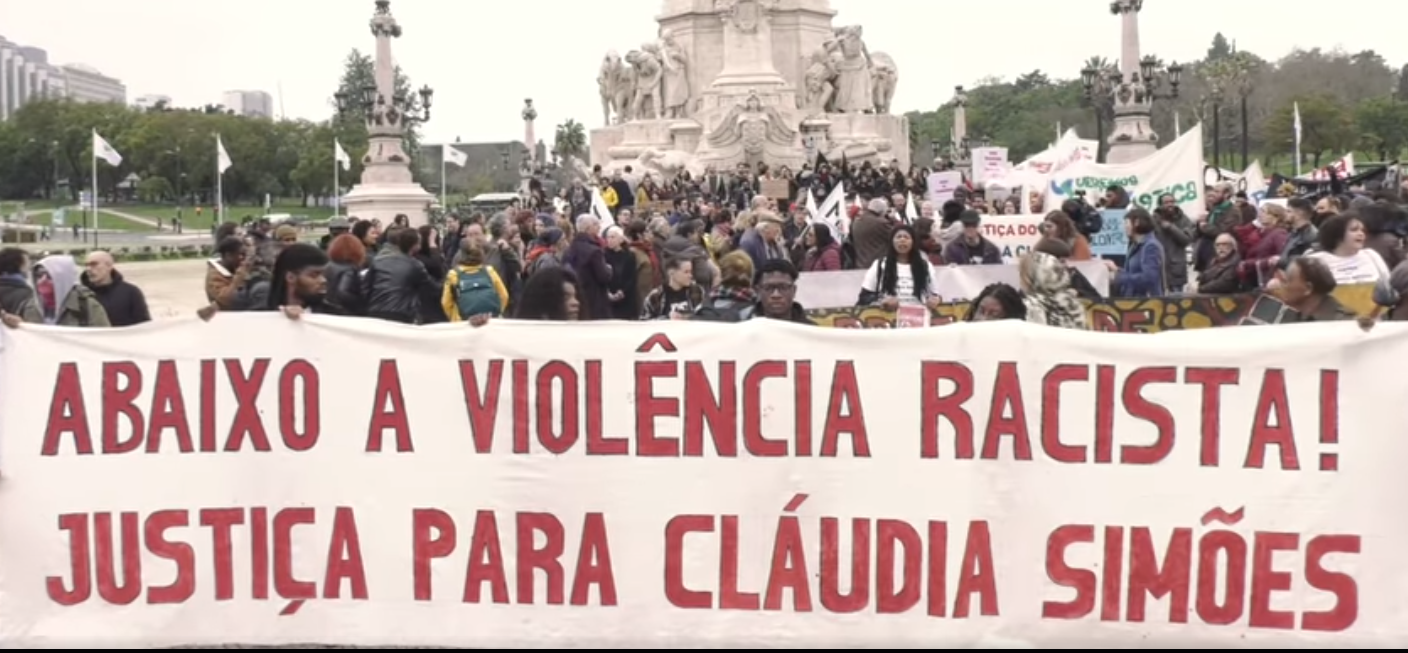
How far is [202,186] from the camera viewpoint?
349 feet

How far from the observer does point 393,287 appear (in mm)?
9711

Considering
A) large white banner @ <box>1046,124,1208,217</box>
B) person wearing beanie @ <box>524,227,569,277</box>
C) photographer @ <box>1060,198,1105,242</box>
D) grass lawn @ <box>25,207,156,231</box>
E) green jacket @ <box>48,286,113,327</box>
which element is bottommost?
green jacket @ <box>48,286,113,327</box>

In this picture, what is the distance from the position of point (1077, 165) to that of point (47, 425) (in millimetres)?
16321

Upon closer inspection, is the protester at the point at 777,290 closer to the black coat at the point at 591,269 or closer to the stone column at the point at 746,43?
the black coat at the point at 591,269

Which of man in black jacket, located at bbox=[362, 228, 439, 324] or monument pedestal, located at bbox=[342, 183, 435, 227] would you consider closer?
man in black jacket, located at bbox=[362, 228, 439, 324]

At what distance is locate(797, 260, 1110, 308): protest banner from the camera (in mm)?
11773

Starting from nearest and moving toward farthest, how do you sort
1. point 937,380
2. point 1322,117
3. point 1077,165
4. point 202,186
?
point 937,380 → point 1077,165 → point 1322,117 → point 202,186

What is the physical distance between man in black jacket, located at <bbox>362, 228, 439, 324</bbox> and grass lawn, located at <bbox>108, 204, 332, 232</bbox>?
80.7 meters

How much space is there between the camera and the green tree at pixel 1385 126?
81.7 m

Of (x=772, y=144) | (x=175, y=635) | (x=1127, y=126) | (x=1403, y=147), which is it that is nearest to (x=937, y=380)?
(x=175, y=635)

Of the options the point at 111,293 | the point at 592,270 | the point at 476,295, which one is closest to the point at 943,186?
the point at 592,270

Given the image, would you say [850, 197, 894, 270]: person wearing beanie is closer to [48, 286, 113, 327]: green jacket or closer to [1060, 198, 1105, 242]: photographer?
[1060, 198, 1105, 242]: photographer

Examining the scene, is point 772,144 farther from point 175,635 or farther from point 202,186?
point 202,186

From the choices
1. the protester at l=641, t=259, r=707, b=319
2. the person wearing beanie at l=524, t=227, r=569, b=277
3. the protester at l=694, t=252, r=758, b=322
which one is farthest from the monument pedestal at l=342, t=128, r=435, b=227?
the protester at l=694, t=252, r=758, b=322
